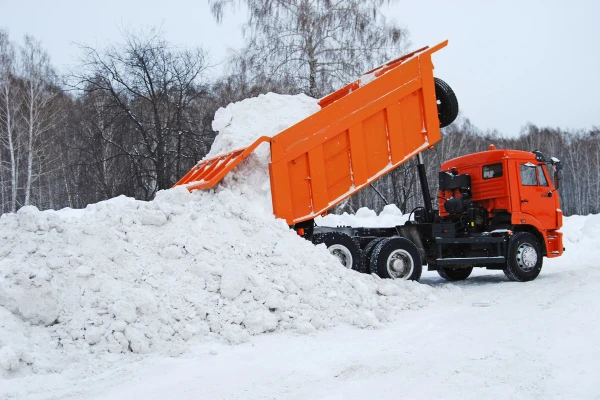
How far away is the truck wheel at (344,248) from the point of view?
757 centimetres

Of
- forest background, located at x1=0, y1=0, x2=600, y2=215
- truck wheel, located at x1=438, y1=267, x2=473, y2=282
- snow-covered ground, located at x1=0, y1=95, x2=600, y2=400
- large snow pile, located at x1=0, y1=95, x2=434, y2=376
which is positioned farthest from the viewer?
forest background, located at x1=0, y1=0, x2=600, y2=215

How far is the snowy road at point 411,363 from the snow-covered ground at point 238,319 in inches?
0.7

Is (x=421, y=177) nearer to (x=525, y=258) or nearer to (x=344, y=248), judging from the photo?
(x=525, y=258)

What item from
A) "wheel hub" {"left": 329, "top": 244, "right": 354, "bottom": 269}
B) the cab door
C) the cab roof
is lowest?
"wheel hub" {"left": 329, "top": 244, "right": 354, "bottom": 269}

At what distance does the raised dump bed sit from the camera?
734 centimetres

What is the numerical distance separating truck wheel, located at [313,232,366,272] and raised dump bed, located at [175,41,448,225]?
385 millimetres

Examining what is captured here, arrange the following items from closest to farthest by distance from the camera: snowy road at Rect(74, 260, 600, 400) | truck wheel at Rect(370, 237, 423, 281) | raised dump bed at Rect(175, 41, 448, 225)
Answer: snowy road at Rect(74, 260, 600, 400) < raised dump bed at Rect(175, 41, 448, 225) < truck wheel at Rect(370, 237, 423, 281)

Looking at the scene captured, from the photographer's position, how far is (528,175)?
9.48m

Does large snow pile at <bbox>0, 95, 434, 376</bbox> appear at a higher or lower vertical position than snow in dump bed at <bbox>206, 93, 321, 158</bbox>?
lower

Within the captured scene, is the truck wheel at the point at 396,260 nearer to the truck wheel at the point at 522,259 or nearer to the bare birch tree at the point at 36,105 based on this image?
the truck wheel at the point at 522,259

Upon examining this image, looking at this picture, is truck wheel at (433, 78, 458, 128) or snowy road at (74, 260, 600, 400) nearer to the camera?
snowy road at (74, 260, 600, 400)

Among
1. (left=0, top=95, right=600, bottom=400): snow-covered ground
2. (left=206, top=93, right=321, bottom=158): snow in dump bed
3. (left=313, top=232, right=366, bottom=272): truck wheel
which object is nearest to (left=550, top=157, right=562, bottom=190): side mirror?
(left=0, top=95, right=600, bottom=400): snow-covered ground

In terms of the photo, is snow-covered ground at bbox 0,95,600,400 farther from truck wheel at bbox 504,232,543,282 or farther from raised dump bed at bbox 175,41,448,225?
truck wheel at bbox 504,232,543,282

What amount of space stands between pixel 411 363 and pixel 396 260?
12.6 ft
